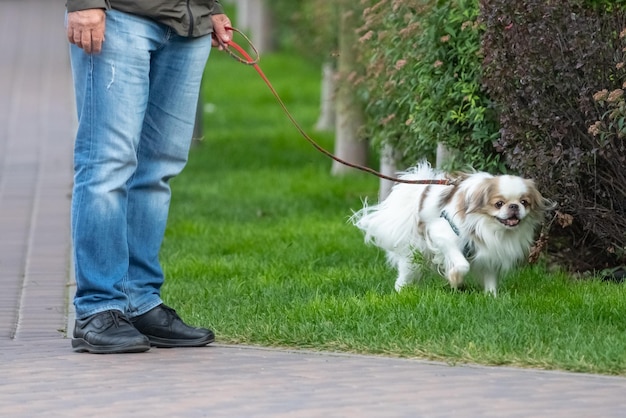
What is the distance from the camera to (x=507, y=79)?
708 cm

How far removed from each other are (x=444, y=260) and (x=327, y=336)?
1.12 meters

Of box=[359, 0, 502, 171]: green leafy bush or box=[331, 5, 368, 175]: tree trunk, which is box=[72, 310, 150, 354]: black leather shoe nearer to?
box=[359, 0, 502, 171]: green leafy bush

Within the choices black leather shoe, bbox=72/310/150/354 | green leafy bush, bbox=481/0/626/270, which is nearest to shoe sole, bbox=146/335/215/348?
black leather shoe, bbox=72/310/150/354

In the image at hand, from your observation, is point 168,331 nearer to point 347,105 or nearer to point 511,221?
point 511,221

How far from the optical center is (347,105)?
11.8m

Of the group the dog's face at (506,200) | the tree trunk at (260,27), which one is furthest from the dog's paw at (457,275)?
the tree trunk at (260,27)

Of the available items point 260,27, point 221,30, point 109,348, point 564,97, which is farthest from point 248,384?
point 260,27

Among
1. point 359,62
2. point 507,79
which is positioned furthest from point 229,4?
point 507,79

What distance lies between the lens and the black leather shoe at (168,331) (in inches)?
238

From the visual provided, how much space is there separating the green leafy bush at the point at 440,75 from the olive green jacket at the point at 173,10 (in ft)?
6.21

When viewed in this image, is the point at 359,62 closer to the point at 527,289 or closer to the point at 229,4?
the point at 527,289

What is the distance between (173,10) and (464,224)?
6.33 feet

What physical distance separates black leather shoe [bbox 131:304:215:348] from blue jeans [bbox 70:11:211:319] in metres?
0.05

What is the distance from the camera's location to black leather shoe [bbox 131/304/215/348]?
6.05 meters
